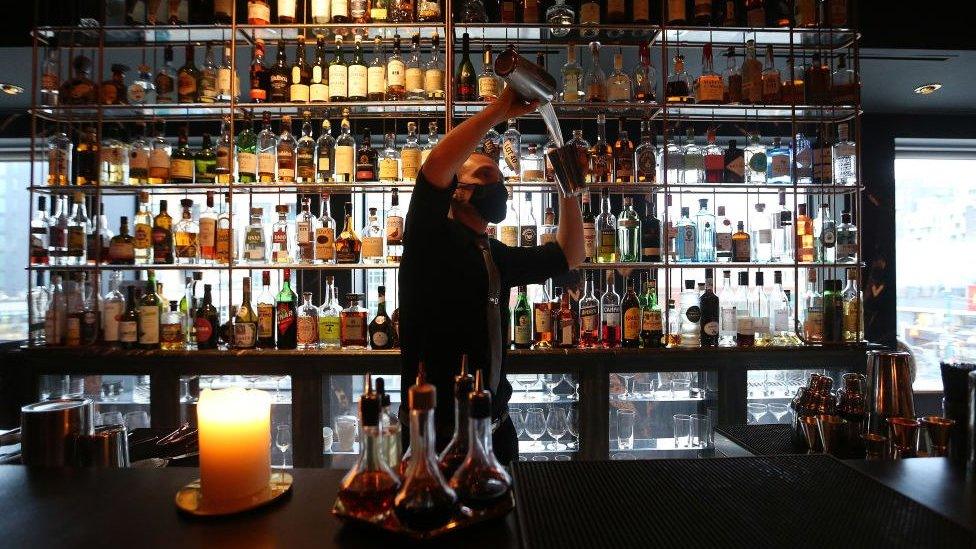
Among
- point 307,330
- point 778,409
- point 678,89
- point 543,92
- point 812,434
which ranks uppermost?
point 678,89

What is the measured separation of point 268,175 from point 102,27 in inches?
43.9

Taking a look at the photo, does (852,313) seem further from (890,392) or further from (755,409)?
(890,392)

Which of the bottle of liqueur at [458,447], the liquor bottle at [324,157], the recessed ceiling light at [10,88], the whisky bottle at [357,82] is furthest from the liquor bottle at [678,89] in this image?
the recessed ceiling light at [10,88]

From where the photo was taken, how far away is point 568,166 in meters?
1.47

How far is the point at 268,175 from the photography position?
2.92m

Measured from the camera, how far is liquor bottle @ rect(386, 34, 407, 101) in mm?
2887

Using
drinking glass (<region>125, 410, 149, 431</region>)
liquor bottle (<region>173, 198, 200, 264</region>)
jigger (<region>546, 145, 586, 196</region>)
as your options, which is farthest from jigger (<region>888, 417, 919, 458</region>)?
drinking glass (<region>125, 410, 149, 431</region>)

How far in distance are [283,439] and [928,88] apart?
15.1ft

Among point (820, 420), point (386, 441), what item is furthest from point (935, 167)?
point (386, 441)

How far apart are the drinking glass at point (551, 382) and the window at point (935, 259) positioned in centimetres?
357

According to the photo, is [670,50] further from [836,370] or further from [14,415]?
[14,415]

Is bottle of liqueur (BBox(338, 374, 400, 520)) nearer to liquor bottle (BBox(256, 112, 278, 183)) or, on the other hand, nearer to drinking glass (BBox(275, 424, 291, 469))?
drinking glass (BBox(275, 424, 291, 469))

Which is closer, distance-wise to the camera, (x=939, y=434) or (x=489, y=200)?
(x=939, y=434)

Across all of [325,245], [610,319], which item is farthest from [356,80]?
[610,319]
